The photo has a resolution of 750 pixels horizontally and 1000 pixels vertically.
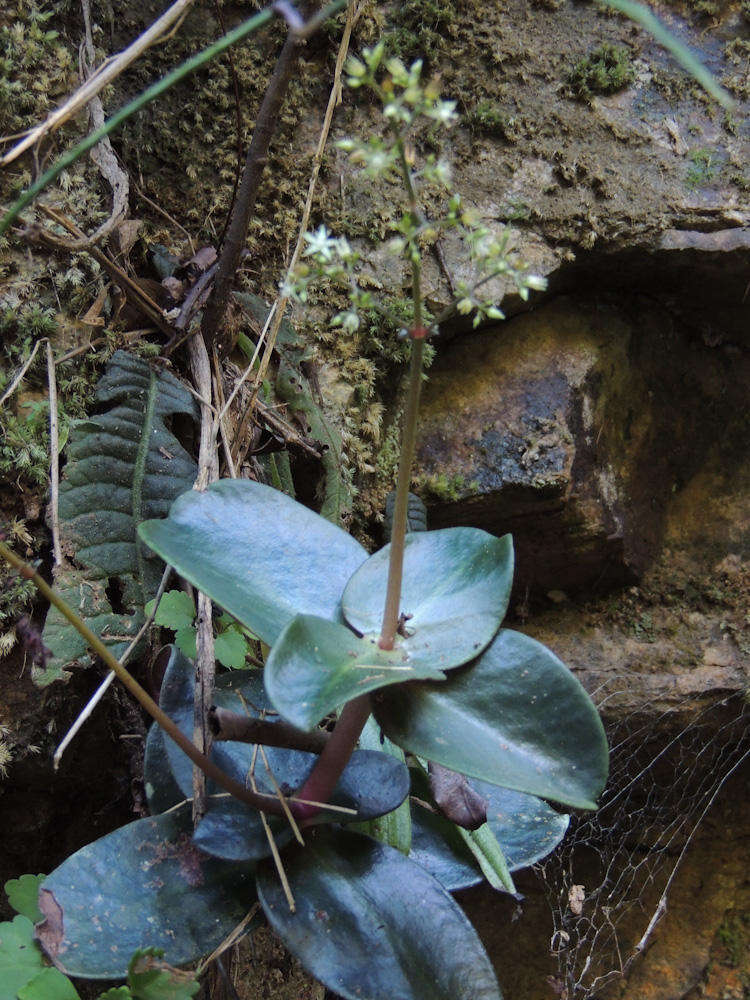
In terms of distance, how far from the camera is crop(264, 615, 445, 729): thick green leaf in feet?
2.23

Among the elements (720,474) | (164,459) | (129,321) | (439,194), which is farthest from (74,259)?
(720,474)

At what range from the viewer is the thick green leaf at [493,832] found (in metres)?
0.96

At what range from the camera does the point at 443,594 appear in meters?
0.90

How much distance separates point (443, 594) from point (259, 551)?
8.4 inches

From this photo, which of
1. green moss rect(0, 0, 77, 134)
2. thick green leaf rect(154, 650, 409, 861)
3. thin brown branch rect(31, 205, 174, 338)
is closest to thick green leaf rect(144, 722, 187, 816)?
thick green leaf rect(154, 650, 409, 861)

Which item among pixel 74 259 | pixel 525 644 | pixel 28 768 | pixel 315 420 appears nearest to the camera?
pixel 525 644

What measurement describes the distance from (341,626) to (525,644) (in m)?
0.19

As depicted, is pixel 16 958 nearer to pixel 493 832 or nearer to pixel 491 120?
pixel 493 832

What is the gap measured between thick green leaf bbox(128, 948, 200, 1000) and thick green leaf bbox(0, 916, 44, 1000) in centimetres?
11

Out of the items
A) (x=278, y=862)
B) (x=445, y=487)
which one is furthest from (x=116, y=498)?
(x=445, y=487)

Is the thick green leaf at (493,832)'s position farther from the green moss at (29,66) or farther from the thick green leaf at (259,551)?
the green moss at (29,66)

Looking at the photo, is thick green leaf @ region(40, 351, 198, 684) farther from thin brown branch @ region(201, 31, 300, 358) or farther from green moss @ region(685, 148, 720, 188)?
green moss @ region(685, 148, 720, 188)

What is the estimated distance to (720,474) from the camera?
Answer: 187 centimetres

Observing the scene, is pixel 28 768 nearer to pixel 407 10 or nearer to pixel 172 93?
pixel 172 93
